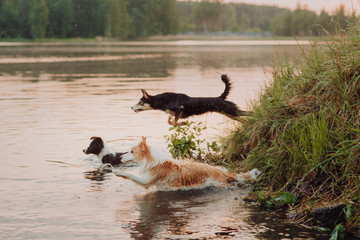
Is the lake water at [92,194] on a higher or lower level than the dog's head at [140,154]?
lower

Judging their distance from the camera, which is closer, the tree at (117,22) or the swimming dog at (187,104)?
the swimming dog at (187,104)

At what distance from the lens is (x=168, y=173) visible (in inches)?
337

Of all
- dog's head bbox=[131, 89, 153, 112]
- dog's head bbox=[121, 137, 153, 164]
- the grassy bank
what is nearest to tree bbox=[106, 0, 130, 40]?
dog's head bbox=[131, 89, 153, 112]

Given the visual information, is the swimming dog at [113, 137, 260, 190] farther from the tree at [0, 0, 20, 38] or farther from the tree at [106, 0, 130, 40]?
the tree at [106, 0, 130, 40]

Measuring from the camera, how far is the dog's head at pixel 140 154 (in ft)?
28.0

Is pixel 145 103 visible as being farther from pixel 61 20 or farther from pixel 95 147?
pixel 61 20

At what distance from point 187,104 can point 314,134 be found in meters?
4.08

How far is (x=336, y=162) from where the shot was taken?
7312mm

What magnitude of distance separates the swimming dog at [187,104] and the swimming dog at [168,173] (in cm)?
227

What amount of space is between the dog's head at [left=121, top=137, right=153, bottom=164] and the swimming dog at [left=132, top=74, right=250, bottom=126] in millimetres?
2315

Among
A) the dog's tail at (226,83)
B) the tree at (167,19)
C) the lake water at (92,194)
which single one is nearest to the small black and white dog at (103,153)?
the lake water at (92,194)

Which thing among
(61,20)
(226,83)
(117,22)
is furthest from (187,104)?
(117,22)

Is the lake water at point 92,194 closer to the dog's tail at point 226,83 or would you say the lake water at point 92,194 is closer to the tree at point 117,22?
the dog's tail at point 226,83

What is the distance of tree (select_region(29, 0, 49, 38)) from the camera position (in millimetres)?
126400
